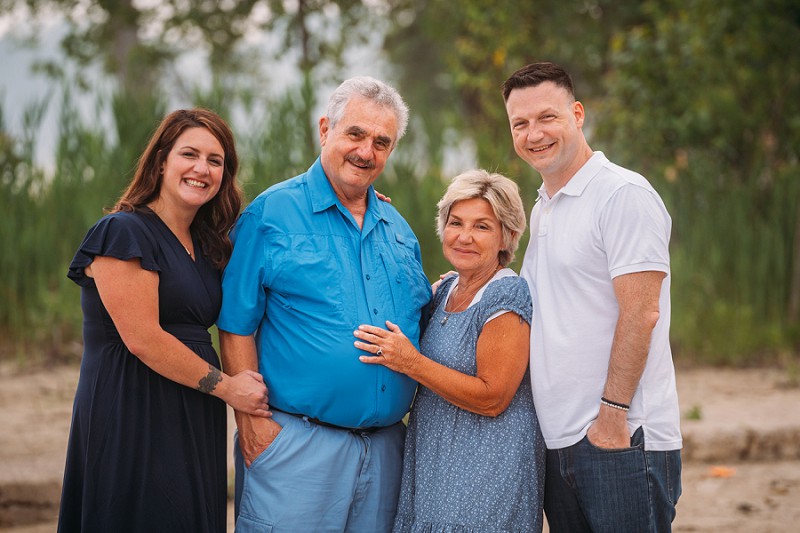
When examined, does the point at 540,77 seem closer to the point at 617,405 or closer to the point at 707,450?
A: the point at 617,405

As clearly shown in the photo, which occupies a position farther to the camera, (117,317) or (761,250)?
(761,250)

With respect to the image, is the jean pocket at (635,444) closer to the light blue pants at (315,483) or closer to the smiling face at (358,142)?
the light blue pants at (315,483)

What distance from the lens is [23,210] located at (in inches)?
290

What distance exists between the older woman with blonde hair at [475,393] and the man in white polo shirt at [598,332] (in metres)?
0.08

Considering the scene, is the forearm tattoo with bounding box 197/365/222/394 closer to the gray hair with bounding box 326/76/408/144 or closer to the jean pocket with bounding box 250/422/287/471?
the jean pocket with bounding box 250/422/287/471

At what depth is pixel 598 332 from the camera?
2703mm

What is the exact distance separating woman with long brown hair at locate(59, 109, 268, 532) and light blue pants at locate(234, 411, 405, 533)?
152 millimetres

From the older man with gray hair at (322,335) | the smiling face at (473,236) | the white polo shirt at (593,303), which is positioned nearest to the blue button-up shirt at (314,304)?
the older man with gray hair at (322,335)

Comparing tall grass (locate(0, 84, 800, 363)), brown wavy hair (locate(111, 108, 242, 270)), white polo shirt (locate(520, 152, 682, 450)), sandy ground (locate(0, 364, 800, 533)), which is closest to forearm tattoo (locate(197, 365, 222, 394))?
brown wavy hair (locate(111, 108, 242, 270))

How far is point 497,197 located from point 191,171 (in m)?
1.01

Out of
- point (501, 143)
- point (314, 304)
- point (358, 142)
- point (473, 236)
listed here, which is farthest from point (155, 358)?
point (501, 143)

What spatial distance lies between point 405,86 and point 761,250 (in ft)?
44.3

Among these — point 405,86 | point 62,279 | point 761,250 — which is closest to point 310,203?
point 62,279

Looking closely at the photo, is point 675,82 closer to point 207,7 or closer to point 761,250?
point 761,250
